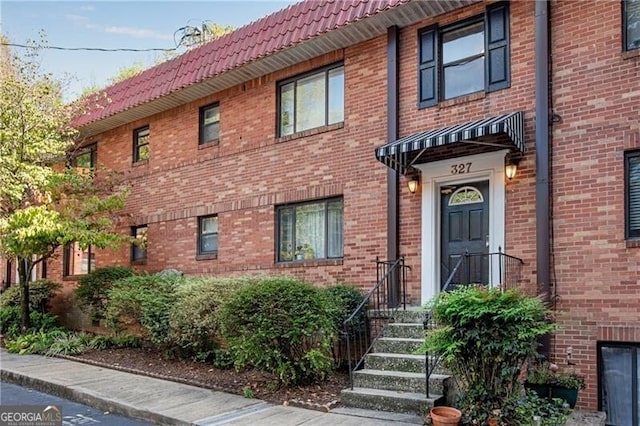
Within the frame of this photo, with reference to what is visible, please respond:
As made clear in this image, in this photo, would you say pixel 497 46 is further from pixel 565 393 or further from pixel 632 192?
pixel 565 393

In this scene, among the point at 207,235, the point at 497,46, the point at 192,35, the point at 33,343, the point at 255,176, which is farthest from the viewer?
the point at 192,35

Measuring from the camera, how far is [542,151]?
25.3ft

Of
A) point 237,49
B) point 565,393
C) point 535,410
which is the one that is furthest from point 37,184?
point 565,393

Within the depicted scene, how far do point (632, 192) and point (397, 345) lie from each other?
367 cm

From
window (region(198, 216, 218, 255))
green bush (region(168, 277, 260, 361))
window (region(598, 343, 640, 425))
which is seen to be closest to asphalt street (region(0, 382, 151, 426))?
green bush (region(168, 277, 260, 361))

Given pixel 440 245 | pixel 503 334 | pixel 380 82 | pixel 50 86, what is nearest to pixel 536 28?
pixel 380 82

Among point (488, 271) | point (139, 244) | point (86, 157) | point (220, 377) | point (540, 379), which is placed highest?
point (86, 157)

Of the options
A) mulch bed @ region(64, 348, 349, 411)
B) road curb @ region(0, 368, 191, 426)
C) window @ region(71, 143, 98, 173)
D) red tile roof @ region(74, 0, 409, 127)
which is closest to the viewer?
road curb @ region(0, 368, 191, 426)

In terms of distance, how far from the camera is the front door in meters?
8.52

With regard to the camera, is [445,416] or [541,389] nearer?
[445,416]

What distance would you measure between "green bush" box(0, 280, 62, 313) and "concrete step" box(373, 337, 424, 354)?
37.6 feet

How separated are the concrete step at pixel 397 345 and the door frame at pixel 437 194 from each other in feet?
4.03

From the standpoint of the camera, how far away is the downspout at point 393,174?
30.3ft

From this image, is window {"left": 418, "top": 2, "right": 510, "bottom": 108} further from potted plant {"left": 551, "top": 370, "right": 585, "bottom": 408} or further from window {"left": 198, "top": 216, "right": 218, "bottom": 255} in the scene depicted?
window {"left": 198, "top": 216, "right": 218, "bottom": 255}
